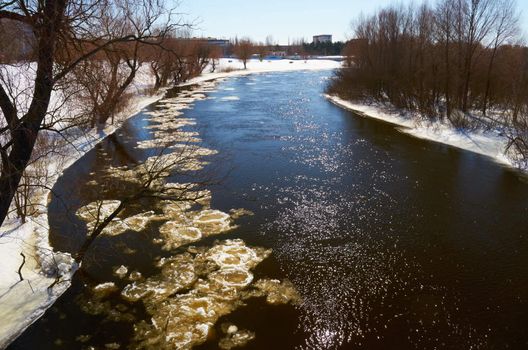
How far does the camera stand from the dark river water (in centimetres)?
718

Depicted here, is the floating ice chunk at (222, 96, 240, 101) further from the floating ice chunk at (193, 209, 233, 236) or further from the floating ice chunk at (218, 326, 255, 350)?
the floating ice chunk at (218, 326, 255, 350)

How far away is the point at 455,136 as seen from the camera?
21.0 m

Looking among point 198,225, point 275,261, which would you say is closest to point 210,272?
point 275,261

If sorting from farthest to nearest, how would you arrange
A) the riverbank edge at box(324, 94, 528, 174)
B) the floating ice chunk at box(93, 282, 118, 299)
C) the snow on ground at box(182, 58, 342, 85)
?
the snow on ground at box(182, 58, 342, 85) → the riverbank edge at box(324, 94, 528, 174) → the floating ice chunk at box(93, 282, 118, 299)

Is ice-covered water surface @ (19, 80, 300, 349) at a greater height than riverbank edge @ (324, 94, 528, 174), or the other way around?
riverbank edge @ (324, 94, 528, 174)

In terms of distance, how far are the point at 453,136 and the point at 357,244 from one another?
542 inches

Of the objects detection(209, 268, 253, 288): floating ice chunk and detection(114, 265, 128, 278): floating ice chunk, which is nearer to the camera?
detection(209, 268, 253, 288): floating ice chunk

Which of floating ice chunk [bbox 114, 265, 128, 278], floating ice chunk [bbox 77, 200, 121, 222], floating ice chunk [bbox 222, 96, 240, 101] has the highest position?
floating ice chunk [bbox 222, 96, 240, 101]

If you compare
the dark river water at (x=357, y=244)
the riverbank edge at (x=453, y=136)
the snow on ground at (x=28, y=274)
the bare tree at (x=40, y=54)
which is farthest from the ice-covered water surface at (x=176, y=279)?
the riverbank edge at (x=453, y=136)

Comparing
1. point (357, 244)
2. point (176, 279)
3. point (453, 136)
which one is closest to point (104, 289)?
point (176, 279)

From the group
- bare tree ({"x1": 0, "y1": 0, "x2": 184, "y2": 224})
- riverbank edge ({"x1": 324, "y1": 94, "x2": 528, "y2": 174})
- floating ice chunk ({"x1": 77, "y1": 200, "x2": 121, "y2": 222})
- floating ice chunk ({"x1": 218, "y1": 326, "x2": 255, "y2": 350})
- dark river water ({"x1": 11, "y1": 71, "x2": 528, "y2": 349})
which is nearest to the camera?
bare tree ({"x1": 0, "y1": 0, "x2": 184, "y2": 224})

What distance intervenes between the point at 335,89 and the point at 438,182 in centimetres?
2350

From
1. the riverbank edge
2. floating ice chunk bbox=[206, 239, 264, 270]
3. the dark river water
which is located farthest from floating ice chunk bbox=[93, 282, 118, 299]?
the riverbank edge

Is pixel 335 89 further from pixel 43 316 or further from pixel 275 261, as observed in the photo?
pixel 43 316
